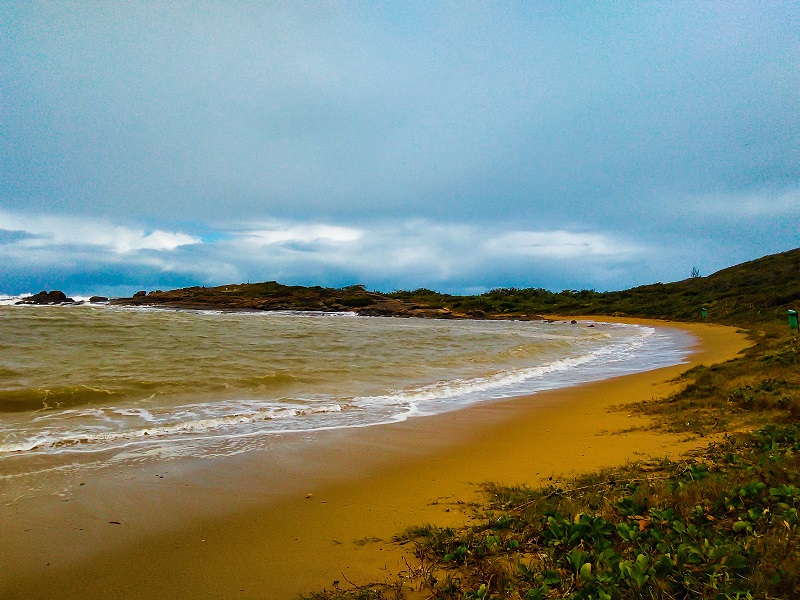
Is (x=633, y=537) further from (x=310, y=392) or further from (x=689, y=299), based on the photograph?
(x=689, y=299)

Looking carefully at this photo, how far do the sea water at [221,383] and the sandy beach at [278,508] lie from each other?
3.08 ft

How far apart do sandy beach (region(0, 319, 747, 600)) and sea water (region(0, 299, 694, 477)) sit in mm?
940

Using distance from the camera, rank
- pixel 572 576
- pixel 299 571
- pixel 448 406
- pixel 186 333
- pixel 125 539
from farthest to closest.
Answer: pixel 186 333 < pixel 448 406 < pixel 125 539 < pixel 299 571 < pixel 572 576

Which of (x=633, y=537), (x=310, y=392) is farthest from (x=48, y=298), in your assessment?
(x=633, y=537)

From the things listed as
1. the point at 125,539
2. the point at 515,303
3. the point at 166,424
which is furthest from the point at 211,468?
the point at 515,303

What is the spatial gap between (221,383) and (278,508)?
6.37 m

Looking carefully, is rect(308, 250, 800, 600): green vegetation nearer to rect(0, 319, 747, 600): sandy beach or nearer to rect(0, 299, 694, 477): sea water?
rect(0, 319, 747, 600): sandy beach

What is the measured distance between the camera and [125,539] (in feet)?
11.6

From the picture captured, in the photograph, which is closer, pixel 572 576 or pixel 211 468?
pixel 572 576

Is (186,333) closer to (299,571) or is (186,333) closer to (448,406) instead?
(448,406)

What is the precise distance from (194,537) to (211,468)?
1.63 metres

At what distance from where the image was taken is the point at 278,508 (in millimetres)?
4059

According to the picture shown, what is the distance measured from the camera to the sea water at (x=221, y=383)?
623cm

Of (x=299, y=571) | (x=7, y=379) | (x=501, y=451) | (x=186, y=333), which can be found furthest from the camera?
(x=186, y=333)
